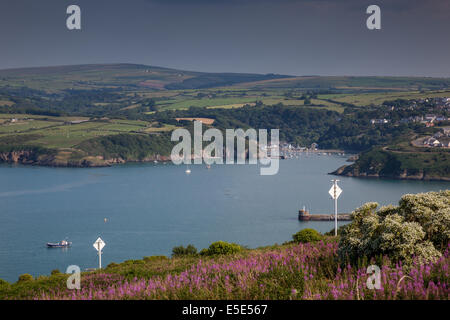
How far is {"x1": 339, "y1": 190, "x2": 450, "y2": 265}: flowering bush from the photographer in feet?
26.5

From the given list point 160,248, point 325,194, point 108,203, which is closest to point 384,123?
point 325,194

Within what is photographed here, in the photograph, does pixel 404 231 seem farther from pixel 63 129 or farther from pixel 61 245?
pixel 63 129

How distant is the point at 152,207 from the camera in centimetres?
8338

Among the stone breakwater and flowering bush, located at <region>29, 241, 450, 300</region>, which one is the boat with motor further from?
flowering bush, located at <region>29, 241, 450, 300</region>

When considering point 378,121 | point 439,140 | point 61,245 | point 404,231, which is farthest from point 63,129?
point 404,231

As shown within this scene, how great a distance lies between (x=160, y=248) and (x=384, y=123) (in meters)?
125

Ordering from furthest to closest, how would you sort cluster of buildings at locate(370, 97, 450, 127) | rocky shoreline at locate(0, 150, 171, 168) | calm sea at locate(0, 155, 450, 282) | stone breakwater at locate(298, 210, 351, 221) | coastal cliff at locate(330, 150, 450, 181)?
cluster of buildings at locate(370, 97, 450, 127), rocky shoreline at locate(0, 150, 171, 168), coastal cliff at locate(330, 150, 450, 181), stone breakwater at locate(298, 210, 351, 221), calm sea at locate(0, 155, 450, 282)

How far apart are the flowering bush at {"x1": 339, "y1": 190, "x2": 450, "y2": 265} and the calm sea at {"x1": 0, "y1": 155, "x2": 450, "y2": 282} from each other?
137 feet

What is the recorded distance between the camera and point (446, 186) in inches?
3895

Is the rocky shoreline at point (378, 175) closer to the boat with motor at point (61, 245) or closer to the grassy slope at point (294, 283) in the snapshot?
the boat with motor at point (61, 245)

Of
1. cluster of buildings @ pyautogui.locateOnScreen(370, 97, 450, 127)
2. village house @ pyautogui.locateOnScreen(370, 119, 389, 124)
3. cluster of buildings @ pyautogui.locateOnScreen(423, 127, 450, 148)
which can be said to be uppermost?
cluster of buildings @ pyautogui.locateOnScreen(370, 97, 450, 127)

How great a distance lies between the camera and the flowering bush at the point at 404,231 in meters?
8.09

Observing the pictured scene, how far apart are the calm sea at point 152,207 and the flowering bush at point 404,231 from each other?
41.7 meters

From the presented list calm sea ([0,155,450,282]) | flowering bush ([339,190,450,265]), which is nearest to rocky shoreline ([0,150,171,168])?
calm sea ([0,155,450,282])
